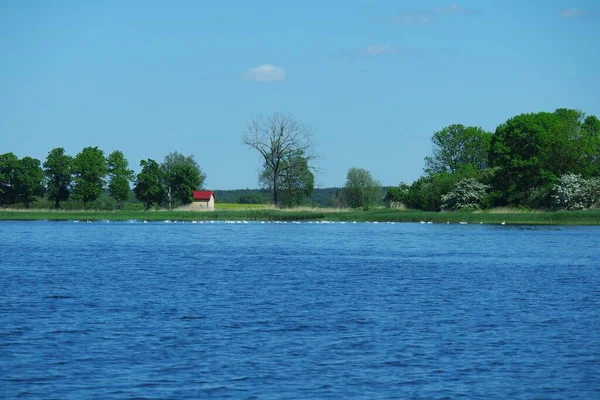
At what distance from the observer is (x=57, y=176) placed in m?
119

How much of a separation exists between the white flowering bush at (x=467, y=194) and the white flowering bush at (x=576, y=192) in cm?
1081

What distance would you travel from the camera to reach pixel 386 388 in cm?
1733

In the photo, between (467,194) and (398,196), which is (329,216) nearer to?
(467,194)

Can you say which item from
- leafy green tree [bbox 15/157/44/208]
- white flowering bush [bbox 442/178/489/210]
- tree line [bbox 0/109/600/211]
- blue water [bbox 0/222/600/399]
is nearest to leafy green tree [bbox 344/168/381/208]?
tree line [bbox 0/109/600/211]

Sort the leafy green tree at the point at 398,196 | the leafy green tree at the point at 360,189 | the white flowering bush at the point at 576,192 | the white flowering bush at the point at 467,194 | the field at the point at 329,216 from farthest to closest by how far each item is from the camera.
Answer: the leafy green tree at the point at 360,189 → the leafy green tree at the point at 398,196 → the white flowering bush at the point at 467,194 → the white flowering bush at the point at 576,192 → the field at the point at 329,216

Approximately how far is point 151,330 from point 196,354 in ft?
11.3

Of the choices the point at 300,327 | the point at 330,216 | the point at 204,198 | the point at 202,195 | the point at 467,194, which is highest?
the point at 202,195

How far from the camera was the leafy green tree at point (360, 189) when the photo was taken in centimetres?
13175

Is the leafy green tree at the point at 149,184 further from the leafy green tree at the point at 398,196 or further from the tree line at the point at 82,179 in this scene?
the leafy green tree at the point at 398,196

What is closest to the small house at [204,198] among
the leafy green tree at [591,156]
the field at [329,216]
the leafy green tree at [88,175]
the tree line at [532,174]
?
the leafy green tree at [88,175]

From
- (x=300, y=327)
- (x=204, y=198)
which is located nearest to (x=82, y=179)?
(x=204, y=198)

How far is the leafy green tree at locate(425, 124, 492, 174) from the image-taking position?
136m

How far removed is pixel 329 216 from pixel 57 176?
133 feet

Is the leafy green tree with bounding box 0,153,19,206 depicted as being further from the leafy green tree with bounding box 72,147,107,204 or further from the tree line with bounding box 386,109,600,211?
the tree line with bounding box 386,109,600,211
